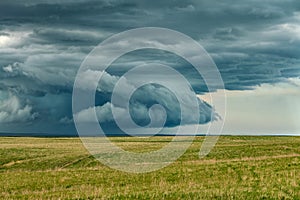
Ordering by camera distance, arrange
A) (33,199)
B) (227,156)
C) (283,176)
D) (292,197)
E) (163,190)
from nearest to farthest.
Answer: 1. (292,197)
2. (33,199)
3. (163,190)
4. (283,176)
5. (227,156)

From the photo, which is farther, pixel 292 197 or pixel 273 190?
pixel 273 190

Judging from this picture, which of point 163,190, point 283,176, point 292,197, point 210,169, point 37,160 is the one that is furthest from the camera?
point 37,160

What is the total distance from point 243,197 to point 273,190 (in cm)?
323

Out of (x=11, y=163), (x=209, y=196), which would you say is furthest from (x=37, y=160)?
(x=209, y=196)

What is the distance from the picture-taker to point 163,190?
991 inches

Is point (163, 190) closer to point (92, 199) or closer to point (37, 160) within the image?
point (92, 199)

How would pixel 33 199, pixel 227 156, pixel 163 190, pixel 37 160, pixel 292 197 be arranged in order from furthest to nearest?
pixel 37 160 < pixel 227 156 < pixel 163 190 < pixel 33 199 < pixel 292 197

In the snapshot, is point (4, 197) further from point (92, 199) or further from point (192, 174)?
point (192, 174)

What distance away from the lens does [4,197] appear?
85.6 ft

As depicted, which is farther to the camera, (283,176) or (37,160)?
(37,160)

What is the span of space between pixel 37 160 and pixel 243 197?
42258mm

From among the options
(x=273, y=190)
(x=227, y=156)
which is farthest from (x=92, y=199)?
(x=227, y=156)

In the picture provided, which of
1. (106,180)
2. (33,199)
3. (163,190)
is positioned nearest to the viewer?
(33,199)

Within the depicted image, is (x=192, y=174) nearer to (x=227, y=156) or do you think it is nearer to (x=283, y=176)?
(x=283, y=176)
